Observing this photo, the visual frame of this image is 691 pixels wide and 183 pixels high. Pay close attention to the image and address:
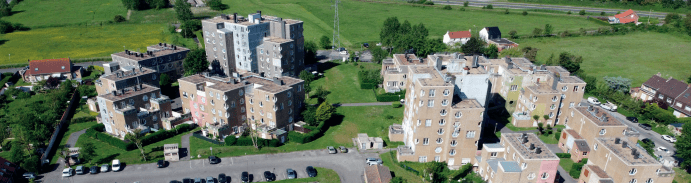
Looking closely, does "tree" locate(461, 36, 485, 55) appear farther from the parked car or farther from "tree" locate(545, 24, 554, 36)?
the parked car

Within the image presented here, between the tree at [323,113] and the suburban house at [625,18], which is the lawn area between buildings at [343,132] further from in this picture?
the suburban house at [625,18]

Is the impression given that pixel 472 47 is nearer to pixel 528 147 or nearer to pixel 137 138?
pixel 528 147

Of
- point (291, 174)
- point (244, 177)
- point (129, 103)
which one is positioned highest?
point (129, 103)

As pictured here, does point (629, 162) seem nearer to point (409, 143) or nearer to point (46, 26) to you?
point (409, 143)

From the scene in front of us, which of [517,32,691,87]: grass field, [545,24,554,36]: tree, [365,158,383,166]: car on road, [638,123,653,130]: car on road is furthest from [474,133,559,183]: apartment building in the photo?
[545,24,554,36]: tree

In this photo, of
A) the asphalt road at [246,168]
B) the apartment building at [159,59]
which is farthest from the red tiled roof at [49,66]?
the asphalt road at [246,168]

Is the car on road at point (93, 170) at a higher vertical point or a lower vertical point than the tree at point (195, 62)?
lower

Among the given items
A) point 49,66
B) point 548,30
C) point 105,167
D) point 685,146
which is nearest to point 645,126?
point 685,146
